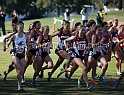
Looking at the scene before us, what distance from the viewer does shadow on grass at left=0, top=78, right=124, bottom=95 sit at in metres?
11.7

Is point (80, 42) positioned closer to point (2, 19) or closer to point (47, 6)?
point (2, 19)

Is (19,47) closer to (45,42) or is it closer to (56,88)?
(45,42)

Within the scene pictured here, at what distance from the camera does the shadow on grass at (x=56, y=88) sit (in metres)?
11.7

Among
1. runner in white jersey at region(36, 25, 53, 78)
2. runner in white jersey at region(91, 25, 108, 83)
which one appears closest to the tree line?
runner in white jersey at region(91, 25, 108, 83)

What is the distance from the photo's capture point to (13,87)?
41.8ft

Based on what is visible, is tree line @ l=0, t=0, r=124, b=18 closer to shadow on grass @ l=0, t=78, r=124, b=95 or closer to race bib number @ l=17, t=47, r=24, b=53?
shadow on grass @ l=0, t=78, r=124, b=95

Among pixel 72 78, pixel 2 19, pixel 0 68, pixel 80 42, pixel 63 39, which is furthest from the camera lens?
pixel 2 19

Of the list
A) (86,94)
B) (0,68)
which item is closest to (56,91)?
(86,94)

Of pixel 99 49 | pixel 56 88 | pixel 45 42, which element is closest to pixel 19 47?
pixel 45 42

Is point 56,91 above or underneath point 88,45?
underneath

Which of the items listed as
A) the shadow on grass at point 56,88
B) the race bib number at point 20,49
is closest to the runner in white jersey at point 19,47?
the race bib number at point 20,49

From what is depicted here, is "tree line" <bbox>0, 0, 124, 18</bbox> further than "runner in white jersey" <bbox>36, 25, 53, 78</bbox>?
Yes

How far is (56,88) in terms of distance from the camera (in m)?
12.6

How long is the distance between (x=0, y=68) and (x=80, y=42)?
5800 millimetres
